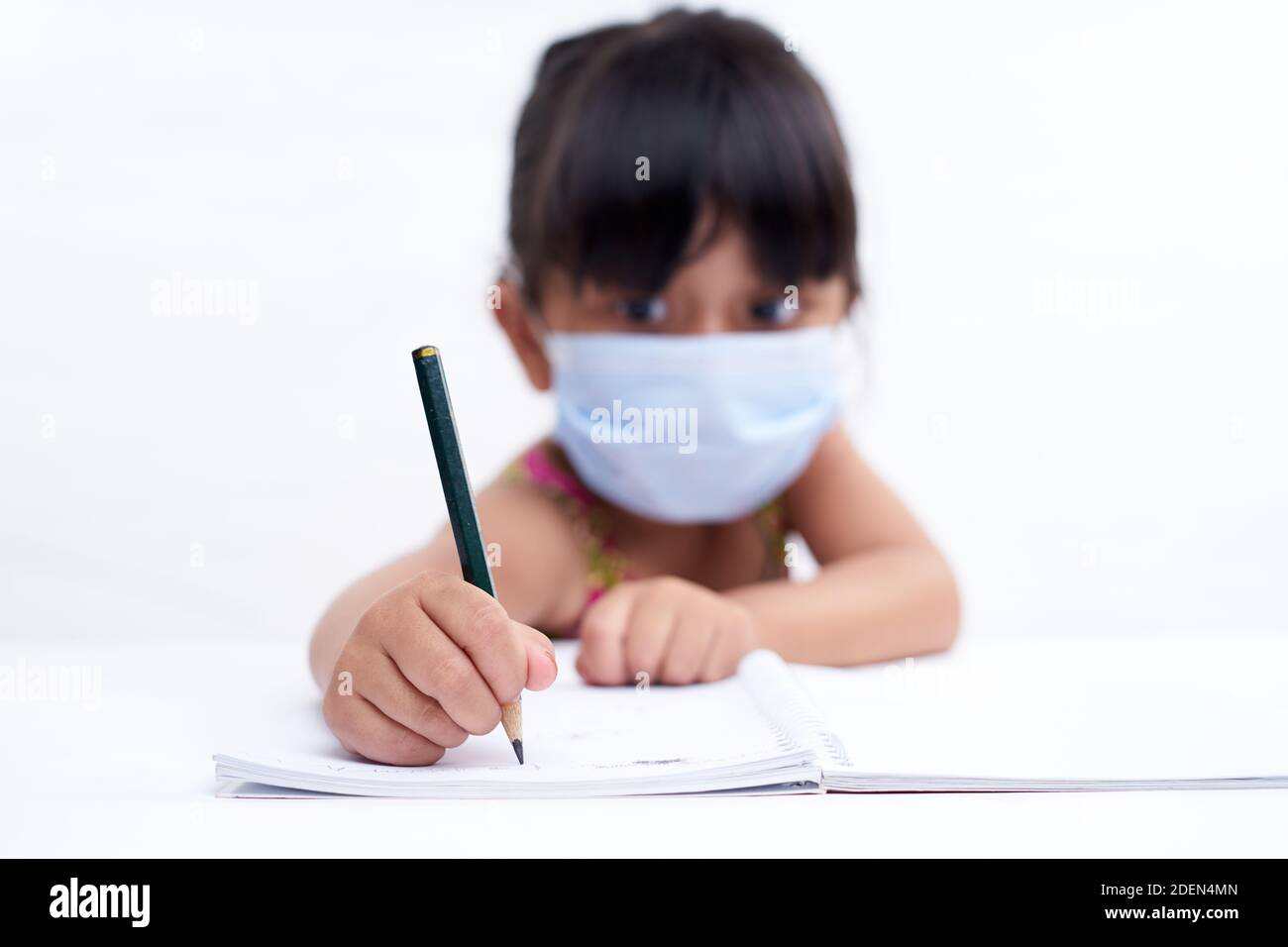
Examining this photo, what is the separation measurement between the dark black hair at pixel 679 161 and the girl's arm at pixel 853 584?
218 millimetres

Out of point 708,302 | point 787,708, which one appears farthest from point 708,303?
point 787,708

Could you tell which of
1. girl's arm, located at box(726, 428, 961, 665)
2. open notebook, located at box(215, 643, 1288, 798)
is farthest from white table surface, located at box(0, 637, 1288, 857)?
girl's arm, located at box(726, 428, 961, 665)

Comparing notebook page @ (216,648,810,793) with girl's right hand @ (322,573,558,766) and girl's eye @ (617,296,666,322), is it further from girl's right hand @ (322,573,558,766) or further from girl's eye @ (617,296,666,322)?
girl's eye @ (617,296,666,322)

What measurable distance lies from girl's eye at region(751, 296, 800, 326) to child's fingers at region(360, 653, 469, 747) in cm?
64

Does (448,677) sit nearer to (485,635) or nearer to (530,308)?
(485,635)

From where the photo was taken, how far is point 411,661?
2.12ft

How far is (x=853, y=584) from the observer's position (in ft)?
3.91

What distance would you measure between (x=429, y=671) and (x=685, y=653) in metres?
0.34

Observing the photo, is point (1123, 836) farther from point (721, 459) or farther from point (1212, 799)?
Answer: point (721, 459)

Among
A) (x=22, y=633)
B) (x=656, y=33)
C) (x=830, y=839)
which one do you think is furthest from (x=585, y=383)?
(x=22, y=633)

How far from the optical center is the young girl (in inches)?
45.4

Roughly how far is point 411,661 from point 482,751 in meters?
0.08
